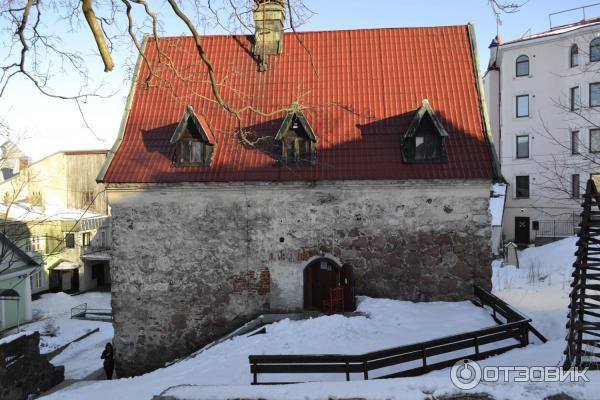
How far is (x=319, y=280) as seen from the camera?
12102mm

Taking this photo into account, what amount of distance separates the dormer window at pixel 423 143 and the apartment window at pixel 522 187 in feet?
66.9

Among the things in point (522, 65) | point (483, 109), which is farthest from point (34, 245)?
point (522, 65)

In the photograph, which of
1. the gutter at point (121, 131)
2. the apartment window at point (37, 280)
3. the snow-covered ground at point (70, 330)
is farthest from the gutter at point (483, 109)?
the apartment window at point (37, 280)

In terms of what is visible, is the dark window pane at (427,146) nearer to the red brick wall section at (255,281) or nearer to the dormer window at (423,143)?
the dormer window at (423,143)

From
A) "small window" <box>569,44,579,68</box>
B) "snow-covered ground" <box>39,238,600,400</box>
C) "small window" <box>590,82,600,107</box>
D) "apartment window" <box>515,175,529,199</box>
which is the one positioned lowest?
"snow-covered ground" <box>39,238,600,400</box>

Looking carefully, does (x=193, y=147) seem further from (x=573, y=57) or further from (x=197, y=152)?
(x=573, y=57)

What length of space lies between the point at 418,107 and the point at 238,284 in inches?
275

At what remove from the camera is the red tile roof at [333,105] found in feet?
38.5

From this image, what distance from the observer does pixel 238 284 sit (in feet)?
39.2

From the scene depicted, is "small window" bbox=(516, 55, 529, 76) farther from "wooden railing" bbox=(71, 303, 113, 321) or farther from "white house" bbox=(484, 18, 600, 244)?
"wooden railing" bbox=(71, 303, 113, 321)

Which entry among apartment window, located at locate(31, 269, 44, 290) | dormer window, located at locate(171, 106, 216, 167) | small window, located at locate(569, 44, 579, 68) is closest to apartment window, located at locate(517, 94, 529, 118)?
small window, located at locate(569, 44, 579, 68)

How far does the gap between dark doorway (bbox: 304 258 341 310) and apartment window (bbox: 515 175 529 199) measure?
21.9 meters

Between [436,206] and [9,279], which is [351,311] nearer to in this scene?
[436,206]

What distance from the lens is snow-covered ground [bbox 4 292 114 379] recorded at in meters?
17.7
